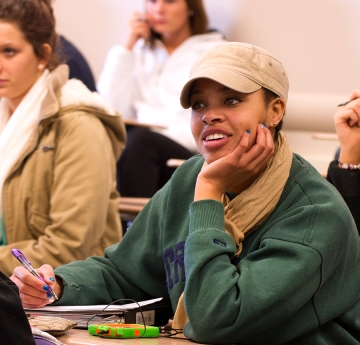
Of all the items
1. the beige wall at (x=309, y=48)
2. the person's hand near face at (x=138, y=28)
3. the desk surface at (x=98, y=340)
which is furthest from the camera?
the person's hand near face at (x=138, y=28)

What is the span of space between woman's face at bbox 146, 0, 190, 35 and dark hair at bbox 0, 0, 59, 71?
5.29ft

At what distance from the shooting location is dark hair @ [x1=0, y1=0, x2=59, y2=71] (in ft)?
7.89

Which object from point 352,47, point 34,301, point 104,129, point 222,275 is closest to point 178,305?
point 222,275

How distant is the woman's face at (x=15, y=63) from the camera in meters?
2.40

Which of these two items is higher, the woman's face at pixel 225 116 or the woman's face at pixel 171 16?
the woman's face at pixel 225 116

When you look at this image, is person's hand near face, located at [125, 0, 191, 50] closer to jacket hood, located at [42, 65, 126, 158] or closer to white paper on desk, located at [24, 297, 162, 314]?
jacket hood, located at [42, 65, 126, 158]

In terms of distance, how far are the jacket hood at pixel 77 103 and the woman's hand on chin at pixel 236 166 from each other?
3.44ft

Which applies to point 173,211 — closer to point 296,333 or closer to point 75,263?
point 75,263

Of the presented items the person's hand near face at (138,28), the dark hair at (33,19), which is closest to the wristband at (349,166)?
the dark hair at (33,19)

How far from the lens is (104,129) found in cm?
245

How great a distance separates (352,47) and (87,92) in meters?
1.90

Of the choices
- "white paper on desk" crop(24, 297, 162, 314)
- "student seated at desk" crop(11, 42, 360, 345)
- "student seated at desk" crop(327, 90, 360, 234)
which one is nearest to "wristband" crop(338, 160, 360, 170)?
"student seated at desk" crop(327, 90, 360, 234)

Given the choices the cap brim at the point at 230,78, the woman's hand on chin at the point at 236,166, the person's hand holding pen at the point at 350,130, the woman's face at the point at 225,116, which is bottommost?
the person's hand holding pen at the point at 350,130

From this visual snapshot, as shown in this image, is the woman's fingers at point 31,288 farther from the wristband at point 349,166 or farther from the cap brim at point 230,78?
the wristband at point 349,166
